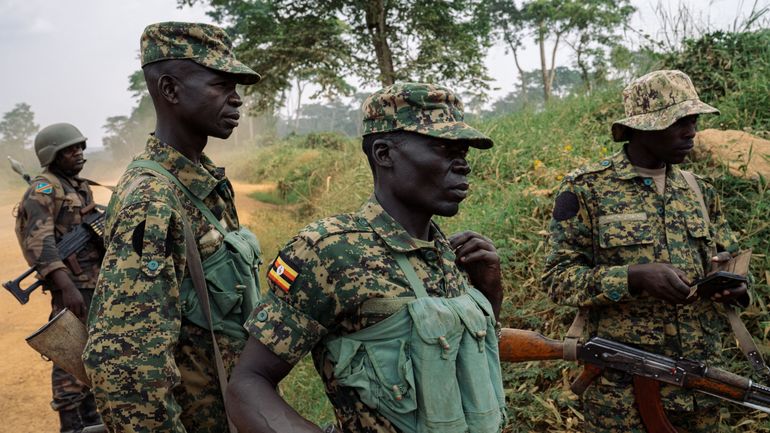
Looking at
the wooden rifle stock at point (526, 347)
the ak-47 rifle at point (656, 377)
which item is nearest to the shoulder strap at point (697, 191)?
the ak-47 rifle at point (656, 377)

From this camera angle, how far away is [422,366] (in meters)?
1.41

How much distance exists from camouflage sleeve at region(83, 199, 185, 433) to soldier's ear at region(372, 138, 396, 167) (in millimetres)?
660

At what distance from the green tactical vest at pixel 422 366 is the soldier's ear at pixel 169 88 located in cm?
107

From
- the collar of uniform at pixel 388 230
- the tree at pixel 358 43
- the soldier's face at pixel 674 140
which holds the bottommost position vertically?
the collar of uniform at pixel 388 230

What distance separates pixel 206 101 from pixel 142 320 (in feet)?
2.65

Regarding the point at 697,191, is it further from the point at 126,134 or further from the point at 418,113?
the point at 126,134

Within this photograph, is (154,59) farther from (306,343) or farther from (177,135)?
(306,343)

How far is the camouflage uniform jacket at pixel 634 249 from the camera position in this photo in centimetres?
258

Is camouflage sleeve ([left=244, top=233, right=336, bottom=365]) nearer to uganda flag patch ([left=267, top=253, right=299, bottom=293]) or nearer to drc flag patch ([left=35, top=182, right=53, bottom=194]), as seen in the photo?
uganda flag patch ([left=267, top=253, right=299, bottom=293])

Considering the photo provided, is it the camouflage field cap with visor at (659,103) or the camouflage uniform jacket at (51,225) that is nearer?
the camouflage field cap with visor at (659,103)

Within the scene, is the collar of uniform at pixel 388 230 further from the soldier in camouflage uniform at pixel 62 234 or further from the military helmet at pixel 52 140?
the military helmet at pixel 52 140

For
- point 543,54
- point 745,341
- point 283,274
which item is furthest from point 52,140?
point 543,54

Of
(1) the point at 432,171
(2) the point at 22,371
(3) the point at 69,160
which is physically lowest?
(2) the point at 22,371

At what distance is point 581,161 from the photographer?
5.69 metres
